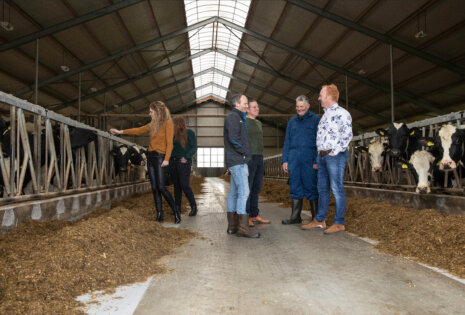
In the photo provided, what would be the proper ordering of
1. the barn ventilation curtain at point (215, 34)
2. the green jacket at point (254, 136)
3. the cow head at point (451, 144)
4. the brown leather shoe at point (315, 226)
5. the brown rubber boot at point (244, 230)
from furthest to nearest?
the barn ventilation curtain at point (215, 34) < the green jacket at point (254, 136) < the cow head at point (451, 144) < the brown leather shoe at point (315, 226) < the brown rubber boot at point (244, 230)

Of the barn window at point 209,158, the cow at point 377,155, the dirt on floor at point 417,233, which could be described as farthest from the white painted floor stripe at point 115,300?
the barn window at point 209,158

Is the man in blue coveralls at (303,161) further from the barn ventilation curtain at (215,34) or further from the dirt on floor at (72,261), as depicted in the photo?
the barn ventilation curtain at (215,34)

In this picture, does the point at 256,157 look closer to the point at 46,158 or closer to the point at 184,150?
the point at 184,150

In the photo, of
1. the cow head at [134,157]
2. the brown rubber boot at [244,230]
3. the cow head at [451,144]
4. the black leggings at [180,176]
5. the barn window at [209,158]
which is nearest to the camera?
the brown rubber boot at [244,230]

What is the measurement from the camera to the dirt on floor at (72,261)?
2100mm

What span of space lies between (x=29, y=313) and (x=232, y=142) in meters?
2.83

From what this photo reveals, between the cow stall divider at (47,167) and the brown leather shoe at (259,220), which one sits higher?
the cow stall divider at (47,167)

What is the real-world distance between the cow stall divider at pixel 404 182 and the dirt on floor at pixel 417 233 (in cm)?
52

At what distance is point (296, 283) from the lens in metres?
2.56

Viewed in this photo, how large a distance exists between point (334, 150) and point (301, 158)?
0.83 m

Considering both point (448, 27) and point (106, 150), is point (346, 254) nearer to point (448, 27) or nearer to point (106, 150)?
point (106, 150)

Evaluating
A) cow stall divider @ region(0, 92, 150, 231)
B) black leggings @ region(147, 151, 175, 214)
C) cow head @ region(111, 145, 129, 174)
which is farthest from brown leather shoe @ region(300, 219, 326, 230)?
cow head @ region(111, 145, 129, 174)

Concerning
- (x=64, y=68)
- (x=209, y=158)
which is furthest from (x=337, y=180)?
(x=209, y=158)

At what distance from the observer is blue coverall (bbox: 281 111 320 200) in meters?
5.31
